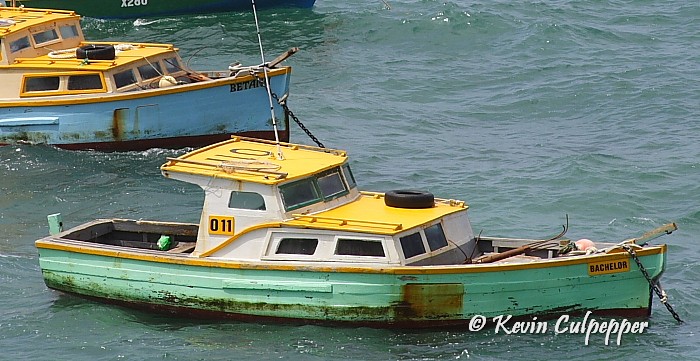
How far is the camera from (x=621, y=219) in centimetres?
2470

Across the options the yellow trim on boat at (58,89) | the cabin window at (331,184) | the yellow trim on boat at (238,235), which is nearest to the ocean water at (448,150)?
the yellow trim on boat at (238,235)

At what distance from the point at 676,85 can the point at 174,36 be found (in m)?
15.5

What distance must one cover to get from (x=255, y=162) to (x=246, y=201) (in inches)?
32.4

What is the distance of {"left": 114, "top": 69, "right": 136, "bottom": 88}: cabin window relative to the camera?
28484mm

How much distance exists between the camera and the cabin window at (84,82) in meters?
28.4

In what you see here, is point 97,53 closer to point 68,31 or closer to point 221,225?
point 68,31

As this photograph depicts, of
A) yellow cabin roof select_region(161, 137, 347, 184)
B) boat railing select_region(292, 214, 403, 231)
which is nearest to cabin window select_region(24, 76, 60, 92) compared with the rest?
yellow cabin roof select_region(161, 137, 347, 184)

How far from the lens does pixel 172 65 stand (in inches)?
1174

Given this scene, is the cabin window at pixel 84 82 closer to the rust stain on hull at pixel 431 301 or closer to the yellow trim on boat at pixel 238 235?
the yellow trim on boat at pixel 238 235

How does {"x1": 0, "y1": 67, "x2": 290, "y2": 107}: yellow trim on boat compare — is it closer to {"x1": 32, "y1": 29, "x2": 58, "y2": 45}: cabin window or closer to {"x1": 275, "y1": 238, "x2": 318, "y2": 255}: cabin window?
{"x1": 32, "y1": 29, "x2": 58, "y2": 45}: cabin window

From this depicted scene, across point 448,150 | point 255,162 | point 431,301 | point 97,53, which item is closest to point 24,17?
point 97,53

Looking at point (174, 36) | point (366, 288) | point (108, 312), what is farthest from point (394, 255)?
point (174, 36)

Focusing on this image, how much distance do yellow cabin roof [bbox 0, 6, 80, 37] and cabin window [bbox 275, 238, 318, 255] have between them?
1269 cm

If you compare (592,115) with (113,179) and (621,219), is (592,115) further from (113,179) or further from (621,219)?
(113,179)
